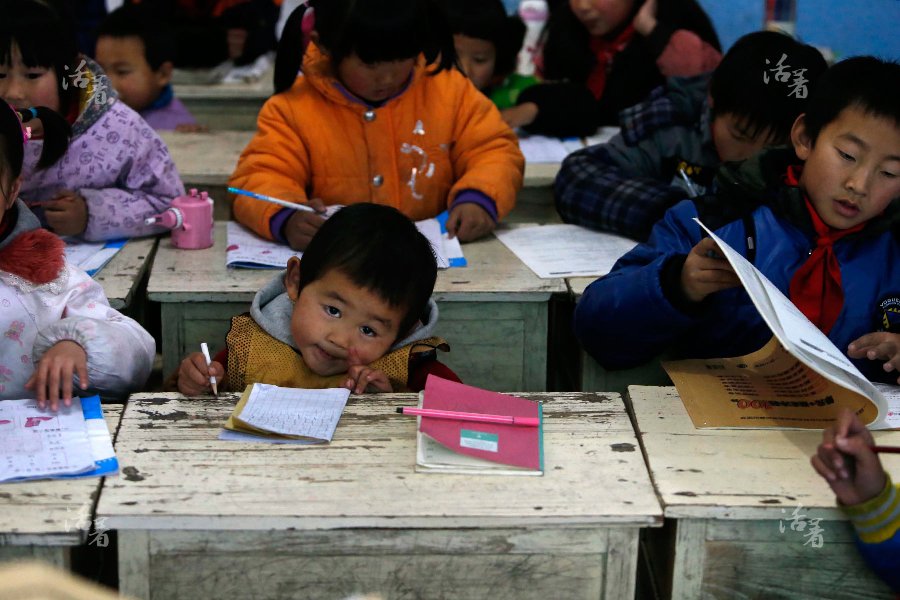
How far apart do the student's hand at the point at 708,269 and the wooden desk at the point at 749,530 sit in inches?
13.4

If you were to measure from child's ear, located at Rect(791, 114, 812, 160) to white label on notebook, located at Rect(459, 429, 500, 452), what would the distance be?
833 mm

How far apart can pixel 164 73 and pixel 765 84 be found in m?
2.49

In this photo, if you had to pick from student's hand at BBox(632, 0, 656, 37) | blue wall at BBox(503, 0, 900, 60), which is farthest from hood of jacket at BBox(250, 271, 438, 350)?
student's hand at BBox(632, 0, 656, 37)

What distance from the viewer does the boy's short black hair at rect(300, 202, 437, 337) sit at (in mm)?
1995

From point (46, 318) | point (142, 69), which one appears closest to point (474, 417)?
point (46, 318)

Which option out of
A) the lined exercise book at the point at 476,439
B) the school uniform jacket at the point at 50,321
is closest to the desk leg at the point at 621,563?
the lined exercise book at the point at 476,439

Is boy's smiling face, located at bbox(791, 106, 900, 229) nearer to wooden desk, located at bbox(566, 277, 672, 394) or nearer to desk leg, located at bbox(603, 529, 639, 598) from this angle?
wooden desk, located at bbox(566, 277, 672, 394)

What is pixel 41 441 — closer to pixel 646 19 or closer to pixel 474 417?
A: pixel 474 417

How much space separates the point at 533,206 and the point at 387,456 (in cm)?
195

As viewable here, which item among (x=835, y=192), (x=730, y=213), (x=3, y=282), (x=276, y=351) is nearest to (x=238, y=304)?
(x=276, y=351)

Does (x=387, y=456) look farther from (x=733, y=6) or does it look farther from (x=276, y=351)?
(x=733, y=6)

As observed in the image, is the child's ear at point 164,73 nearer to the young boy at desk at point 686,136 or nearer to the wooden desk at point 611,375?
the young boy at desk at point 686,136

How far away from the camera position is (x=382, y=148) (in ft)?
9.57

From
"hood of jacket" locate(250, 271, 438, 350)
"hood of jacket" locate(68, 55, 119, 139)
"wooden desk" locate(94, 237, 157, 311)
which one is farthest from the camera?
"hood of jacket" locate(68, 55, 119, 139)
